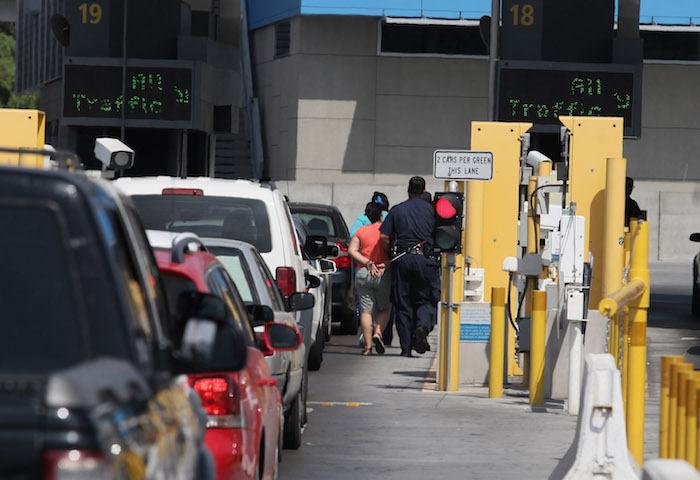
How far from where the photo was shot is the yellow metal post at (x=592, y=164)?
577 inches

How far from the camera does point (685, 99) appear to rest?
136 ft

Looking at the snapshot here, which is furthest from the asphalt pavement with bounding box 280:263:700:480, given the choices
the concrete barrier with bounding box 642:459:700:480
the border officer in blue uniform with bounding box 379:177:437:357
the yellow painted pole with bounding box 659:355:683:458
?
the concrete barrier with bounding box 642:459:700:480

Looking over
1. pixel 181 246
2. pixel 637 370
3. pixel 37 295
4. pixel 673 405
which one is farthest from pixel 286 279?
pixel 37 295

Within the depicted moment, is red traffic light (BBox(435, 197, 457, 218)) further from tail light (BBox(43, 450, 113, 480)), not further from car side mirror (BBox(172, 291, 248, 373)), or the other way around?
tail light (BBox(43, 450, 113, 480))

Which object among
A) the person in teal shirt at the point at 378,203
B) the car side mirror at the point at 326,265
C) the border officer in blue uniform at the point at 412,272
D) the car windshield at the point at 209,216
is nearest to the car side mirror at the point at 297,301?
the car windshield at the point at 209,216

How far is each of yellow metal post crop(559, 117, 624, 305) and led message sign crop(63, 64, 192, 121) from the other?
12573 mm

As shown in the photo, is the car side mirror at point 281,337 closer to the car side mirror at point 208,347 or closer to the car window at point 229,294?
the car window at point 229,294

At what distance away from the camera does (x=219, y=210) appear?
35.8 ft

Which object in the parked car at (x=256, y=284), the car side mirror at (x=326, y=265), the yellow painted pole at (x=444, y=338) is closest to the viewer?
the parked car at (x=256, y=284)

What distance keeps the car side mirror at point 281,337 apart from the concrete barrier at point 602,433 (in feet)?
4.88

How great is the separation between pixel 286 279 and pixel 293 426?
4.42 feet

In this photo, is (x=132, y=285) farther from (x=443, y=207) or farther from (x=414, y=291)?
(x=414, y=291)

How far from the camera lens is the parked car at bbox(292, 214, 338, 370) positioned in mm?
15938

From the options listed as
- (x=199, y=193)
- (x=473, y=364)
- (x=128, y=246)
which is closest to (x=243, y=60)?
(x=473, y=364)
